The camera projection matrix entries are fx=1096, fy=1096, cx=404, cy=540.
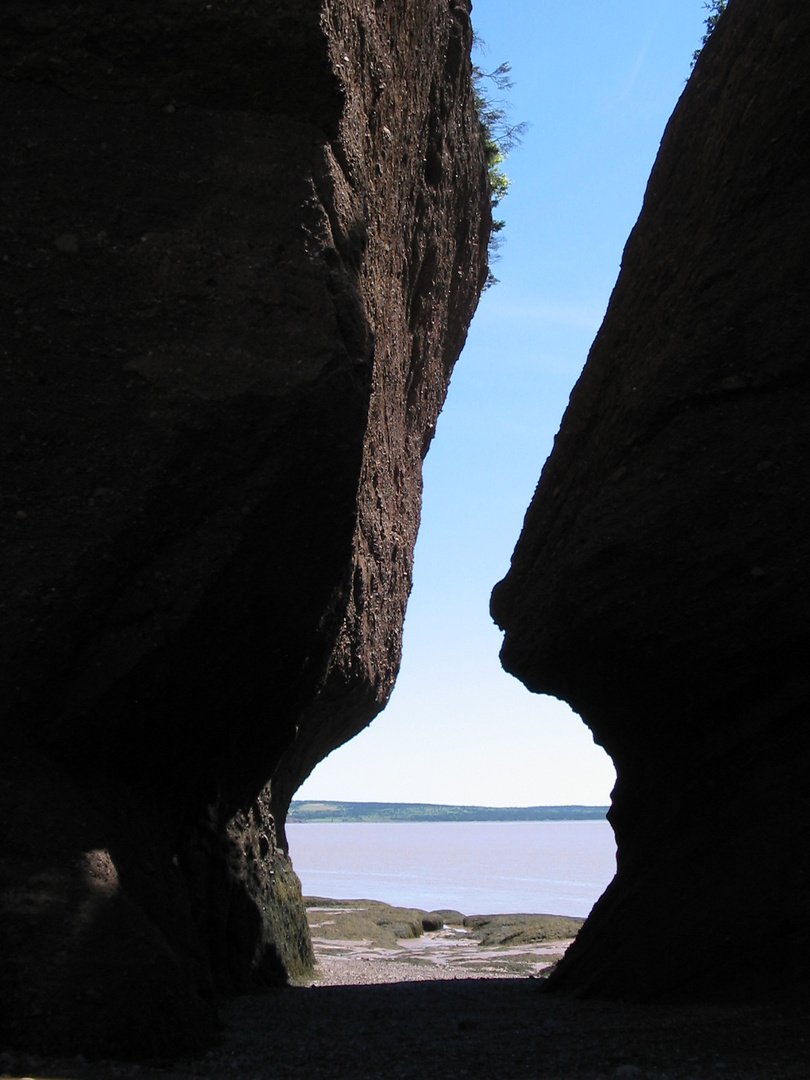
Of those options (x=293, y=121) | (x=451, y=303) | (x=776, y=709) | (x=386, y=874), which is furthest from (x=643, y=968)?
(x=386, y=874)

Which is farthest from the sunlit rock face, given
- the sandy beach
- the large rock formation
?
the large rock formation

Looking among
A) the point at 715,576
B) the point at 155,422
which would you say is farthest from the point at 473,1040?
the point at 155,422

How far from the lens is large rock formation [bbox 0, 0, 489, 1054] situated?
16.6ft

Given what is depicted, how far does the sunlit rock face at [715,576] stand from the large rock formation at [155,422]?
1756mm

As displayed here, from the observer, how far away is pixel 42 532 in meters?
5.14

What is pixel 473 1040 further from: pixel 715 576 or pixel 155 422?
pixel 155 422

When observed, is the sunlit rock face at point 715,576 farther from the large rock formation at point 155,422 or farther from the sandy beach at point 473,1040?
the large rock formation at point 155,422

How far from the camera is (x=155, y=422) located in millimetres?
5320

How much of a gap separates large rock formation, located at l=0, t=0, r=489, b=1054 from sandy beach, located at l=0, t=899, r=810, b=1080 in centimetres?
35

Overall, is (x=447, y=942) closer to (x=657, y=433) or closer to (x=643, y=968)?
(x=643, y=968)

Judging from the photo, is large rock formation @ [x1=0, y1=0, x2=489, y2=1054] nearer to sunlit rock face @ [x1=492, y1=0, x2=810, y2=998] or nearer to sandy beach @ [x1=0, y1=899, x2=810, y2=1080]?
sandy beach @ [x1=0, y1=899, x2=810, y2=1080]

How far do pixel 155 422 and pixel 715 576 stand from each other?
10.4 ft

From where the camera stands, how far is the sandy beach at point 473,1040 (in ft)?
14.2

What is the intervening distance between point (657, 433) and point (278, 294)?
2414 mm
